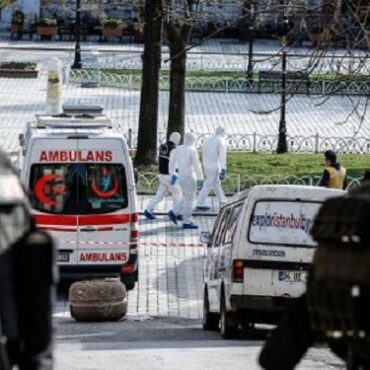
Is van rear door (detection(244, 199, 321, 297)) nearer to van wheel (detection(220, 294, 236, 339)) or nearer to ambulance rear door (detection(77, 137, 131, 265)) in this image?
van wheel (detection(220, 294, 236, 339))

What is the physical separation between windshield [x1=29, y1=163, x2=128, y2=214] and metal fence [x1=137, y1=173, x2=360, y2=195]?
935cm

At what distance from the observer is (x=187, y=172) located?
28.2 meters

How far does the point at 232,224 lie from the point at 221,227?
124cm

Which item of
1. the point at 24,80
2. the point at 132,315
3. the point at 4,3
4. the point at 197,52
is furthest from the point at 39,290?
the point at 197,52

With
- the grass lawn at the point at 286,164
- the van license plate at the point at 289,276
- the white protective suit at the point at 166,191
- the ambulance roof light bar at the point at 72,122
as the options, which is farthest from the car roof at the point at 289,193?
the grass lawn at the point at 286,164

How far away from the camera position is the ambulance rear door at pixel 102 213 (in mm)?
21984

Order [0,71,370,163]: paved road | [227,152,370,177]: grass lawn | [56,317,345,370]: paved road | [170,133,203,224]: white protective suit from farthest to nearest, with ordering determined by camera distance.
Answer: [0,71,370,163]: paved road, [227,152,370,177]: grass lawn, [170,133,203,224]: white protective suit, [56,317,345,370]: paved road

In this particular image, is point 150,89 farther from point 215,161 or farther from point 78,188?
point 78,188

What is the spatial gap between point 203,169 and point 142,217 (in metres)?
1.55

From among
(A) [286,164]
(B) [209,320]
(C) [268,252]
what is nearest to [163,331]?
(B) [209,320]

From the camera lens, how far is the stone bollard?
1989 cm

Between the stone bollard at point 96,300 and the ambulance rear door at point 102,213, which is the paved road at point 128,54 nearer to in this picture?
the ambulance rear door at point 102,213

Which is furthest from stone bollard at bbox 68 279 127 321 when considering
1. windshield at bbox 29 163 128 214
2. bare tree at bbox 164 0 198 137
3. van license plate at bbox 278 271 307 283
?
bare tree at bbox 164 0 198 137

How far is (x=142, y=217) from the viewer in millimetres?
29734
